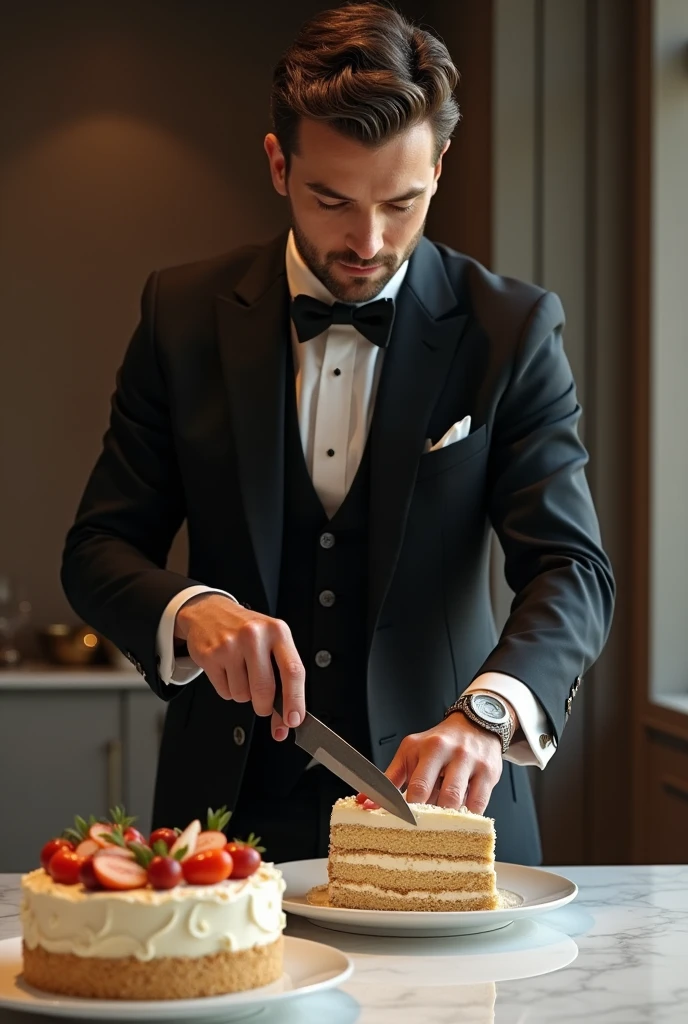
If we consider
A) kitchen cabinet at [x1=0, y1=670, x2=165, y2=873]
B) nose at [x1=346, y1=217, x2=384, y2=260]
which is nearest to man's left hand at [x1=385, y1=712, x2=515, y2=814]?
nose at [x1=346, y1=217, x2=384, y2=260]

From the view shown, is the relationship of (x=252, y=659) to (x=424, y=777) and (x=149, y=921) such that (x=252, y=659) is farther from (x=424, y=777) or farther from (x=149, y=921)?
(x=149, y=921)

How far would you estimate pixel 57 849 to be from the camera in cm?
111

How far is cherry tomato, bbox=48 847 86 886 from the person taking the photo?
1.09 m

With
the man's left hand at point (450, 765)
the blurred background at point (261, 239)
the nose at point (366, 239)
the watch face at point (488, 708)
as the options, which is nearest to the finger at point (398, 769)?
the man's left hand at point (450, 765)

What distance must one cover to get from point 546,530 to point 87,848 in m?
0.91

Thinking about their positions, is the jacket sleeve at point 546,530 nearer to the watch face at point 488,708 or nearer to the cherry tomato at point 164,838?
the watch face at point 488,708

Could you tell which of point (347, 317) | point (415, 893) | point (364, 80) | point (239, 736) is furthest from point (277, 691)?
point (364, 80)

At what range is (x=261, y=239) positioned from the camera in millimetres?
4527

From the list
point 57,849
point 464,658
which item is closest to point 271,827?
point 464,658

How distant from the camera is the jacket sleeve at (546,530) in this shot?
1.65 meters

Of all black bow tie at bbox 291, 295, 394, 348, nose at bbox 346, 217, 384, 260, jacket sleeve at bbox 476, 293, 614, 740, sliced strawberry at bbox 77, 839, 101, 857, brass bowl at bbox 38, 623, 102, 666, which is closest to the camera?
sliced strawberry at bbox 77, 839, 101, 857

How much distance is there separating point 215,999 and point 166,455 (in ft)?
3.68

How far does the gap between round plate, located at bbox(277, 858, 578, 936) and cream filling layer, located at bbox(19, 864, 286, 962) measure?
9.1 inches

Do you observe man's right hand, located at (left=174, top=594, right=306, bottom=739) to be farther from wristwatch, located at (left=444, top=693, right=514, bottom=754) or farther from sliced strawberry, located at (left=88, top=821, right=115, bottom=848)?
sliced strawberry, located at (left=88, top=821, right=115, bottom=848)
